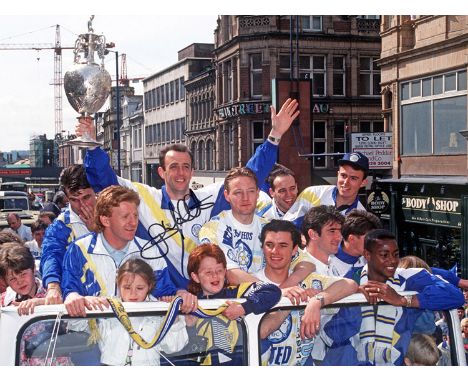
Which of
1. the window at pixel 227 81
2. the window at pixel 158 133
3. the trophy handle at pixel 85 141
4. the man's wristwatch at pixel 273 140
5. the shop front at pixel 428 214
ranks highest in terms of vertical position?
the window at pixel 227 81

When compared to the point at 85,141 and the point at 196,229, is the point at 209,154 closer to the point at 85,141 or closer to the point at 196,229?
the point at 196,229

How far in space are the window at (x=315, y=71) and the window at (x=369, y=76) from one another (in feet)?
2.37

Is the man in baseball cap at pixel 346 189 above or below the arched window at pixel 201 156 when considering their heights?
below

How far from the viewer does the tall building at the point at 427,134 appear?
8.65m

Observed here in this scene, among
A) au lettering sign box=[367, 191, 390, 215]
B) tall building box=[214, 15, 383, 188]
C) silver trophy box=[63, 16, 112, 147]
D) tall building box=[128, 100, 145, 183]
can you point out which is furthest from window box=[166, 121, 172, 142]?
au lettering sign box=[367, 191, 390, 215]

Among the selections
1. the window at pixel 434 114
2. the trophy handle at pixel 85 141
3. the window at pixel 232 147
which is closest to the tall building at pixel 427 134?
the window at pixel 434 114

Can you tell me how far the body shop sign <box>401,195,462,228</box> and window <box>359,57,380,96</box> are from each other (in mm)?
1895

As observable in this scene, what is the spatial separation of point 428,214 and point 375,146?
1.55 meters

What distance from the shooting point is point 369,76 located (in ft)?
32.4

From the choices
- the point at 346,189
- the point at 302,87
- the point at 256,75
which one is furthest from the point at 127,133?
the point at 302,87

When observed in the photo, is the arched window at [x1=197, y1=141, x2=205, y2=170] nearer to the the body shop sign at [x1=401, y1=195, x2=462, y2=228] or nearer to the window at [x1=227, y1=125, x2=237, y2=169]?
the window at [x1=227, y1=125, x2=237, y2=169]

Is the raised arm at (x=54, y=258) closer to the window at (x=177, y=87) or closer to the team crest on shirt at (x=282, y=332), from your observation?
the team crest on shirt at (x=282, y=332)

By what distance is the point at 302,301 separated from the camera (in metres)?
2.24

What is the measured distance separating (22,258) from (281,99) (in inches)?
226
